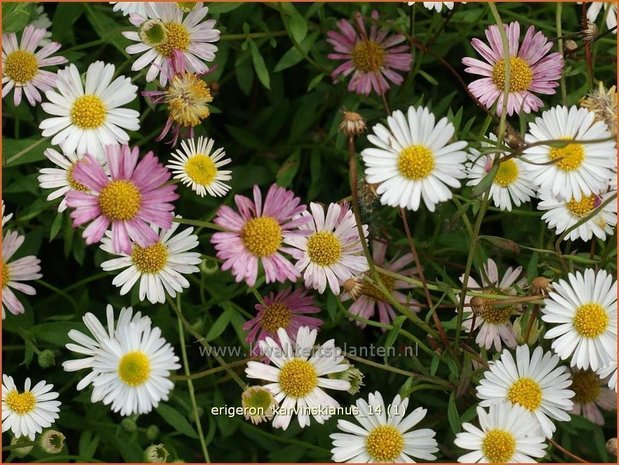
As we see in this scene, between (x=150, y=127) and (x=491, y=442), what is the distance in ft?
2.89

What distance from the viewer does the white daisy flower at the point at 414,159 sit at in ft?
3.62

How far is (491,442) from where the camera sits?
120 cm

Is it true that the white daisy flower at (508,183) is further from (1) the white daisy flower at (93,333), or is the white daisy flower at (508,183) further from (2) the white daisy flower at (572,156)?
(1) the white daisy flower at (93,333)

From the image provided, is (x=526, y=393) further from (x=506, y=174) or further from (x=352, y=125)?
(x=352, y=125)

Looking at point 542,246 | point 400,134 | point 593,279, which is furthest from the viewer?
point 542,246

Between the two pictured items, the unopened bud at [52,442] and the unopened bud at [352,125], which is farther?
the unopened bud at [52,442]

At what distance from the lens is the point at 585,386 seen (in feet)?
4.78

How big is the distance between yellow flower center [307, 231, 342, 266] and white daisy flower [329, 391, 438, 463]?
22 centimetres

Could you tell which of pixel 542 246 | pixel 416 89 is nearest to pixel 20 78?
pixel 416 89

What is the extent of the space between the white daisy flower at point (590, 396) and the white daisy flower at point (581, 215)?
0.98ft

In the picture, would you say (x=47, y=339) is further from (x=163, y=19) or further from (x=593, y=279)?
(x=593, y=279)

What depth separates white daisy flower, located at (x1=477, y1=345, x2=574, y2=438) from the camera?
122 cm

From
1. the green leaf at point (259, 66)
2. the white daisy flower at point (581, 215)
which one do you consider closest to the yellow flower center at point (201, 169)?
the green leaf at point (259, 66)

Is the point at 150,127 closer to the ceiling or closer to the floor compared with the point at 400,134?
closer to the ceiling
